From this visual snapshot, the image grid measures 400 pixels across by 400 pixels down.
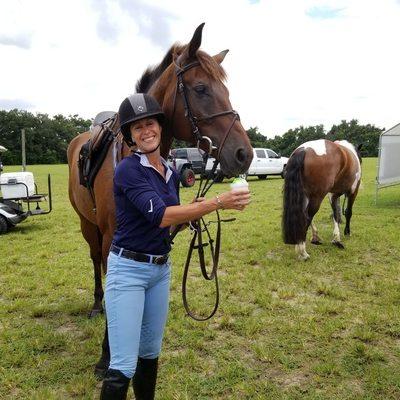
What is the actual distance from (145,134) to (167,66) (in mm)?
1048

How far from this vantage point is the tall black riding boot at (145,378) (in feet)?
7.59

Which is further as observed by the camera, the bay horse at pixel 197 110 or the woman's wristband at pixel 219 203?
the bay horse at pixel 197 110

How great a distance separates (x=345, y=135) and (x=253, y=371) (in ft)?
239

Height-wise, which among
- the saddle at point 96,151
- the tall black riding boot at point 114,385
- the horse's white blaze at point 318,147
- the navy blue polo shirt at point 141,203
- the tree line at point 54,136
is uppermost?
the tree line at point 54,136

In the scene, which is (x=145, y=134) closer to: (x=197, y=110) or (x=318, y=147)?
(x=197, y=110)

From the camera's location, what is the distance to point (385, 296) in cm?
453

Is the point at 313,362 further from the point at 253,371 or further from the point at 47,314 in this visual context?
the point at 47,314

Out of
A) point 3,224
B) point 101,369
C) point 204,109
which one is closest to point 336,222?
point 101,369

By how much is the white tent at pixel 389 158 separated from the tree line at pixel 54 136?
48.8 metres

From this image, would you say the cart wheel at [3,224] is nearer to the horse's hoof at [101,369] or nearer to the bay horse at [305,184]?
the bay horse at [305,184]

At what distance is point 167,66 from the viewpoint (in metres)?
2.87

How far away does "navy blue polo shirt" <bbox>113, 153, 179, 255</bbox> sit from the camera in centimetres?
185

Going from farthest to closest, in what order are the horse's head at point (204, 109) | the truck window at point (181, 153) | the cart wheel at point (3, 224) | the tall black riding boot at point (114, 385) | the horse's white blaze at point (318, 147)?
the truck window at point (181, 153) → the cart wheel at point (3, 224) → the horse's white blaze at point (318, 147) → the horse's head at point (204, 109) → the tall black riding boot at point (114, 385)

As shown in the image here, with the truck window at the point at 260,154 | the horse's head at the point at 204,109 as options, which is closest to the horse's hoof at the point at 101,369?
the horse's head at the point at 204,109
